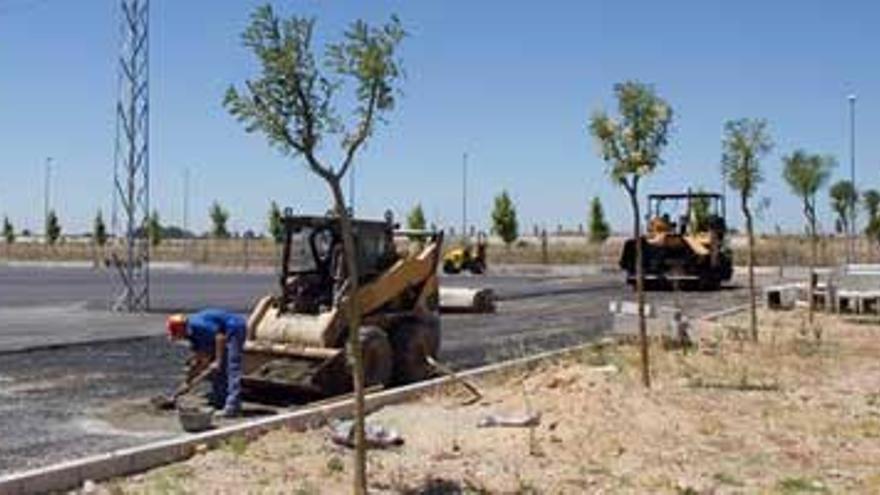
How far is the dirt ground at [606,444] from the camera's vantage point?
31.3 feet

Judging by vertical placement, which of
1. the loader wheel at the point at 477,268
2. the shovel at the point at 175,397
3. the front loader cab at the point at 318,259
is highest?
the front loader cab at the point at 318,259

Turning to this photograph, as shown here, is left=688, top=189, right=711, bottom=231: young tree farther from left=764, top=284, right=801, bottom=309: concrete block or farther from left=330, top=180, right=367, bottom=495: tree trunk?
left=330, top=180, right=367, bottom=495: tree trunk

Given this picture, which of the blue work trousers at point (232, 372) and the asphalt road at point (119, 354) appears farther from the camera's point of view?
the blue work trousers at point (232, 372)

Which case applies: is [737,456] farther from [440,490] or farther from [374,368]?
[374,368]

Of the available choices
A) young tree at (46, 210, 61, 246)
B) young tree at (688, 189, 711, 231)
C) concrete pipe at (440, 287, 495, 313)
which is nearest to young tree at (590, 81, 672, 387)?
concrete pipe at (440, 287, 495, 313)

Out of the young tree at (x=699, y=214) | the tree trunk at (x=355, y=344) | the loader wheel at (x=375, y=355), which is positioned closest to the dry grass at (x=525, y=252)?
the young tree at (x=699, y=214)

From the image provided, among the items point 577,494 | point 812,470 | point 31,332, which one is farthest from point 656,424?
point 31,332

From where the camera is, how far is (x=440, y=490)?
9234 millimetres

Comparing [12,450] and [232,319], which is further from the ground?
[232,319]

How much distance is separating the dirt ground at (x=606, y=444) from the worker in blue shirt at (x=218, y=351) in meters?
1.33

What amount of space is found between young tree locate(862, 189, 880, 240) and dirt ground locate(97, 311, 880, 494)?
5977 centimetres

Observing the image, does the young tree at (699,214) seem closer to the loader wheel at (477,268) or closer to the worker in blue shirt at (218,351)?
the loader wheel at (477,268)

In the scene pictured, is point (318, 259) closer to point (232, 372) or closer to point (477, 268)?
point (232, 372)

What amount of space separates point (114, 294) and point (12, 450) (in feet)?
97.9
